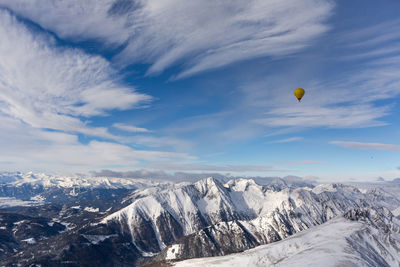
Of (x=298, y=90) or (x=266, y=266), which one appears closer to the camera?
(x=298, y=90)

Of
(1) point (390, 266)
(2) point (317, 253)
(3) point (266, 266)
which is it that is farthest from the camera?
(1) point (390, 266)

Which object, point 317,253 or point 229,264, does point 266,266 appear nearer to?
point 229,264

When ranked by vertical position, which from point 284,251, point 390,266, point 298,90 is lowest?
point 390,266

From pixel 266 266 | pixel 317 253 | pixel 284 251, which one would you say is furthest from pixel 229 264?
pixel 317 253

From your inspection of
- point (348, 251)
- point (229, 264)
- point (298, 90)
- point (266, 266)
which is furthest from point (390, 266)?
point (298, 90)

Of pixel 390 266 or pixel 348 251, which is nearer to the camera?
pixel 348 251

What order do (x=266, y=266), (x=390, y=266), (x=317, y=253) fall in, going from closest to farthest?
(x=317, y=253), (x=266, y=266), (x=390, y=266)

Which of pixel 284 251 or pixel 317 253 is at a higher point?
pixel 317 253

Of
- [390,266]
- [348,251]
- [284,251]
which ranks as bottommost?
[390,266]

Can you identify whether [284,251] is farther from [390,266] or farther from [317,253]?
[390,266]
